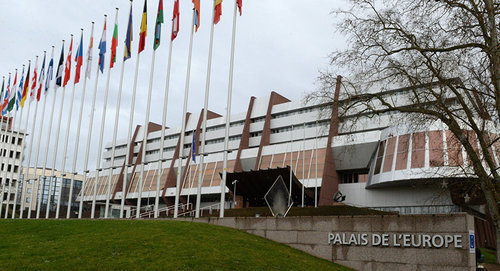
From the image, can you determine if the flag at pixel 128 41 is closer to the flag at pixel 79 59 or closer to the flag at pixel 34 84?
the flag at pixel 79 59

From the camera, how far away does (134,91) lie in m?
34.3

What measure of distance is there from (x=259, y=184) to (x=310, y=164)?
9690 millimetres

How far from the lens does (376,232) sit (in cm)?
1755

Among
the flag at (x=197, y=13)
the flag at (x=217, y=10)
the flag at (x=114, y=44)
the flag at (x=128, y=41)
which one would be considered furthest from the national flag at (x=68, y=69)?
the flag at (x=217, y=10)

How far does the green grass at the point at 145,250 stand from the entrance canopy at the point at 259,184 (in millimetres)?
Answer: 25006

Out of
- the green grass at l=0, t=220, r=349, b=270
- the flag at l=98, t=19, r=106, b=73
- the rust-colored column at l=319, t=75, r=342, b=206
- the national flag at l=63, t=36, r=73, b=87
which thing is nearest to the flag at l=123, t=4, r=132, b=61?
the flag at l=98, t=19, r=106, b=73

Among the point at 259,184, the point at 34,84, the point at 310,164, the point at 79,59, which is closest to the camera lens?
the point at 79,59

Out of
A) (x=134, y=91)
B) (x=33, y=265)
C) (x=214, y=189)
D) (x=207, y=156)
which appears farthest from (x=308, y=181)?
(x=33, y=265)

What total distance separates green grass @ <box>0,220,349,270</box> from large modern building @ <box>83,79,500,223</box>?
11096 millimetres

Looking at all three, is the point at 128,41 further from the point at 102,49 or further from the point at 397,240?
the point at 397,240

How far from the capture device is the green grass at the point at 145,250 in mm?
Answer: 13781

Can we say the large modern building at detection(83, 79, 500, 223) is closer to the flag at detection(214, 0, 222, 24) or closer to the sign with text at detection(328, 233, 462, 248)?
the flag at detection(214, 0, 222, 24)

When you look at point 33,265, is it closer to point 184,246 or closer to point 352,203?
point 184,246

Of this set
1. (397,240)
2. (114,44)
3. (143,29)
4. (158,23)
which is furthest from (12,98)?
(397,240)
